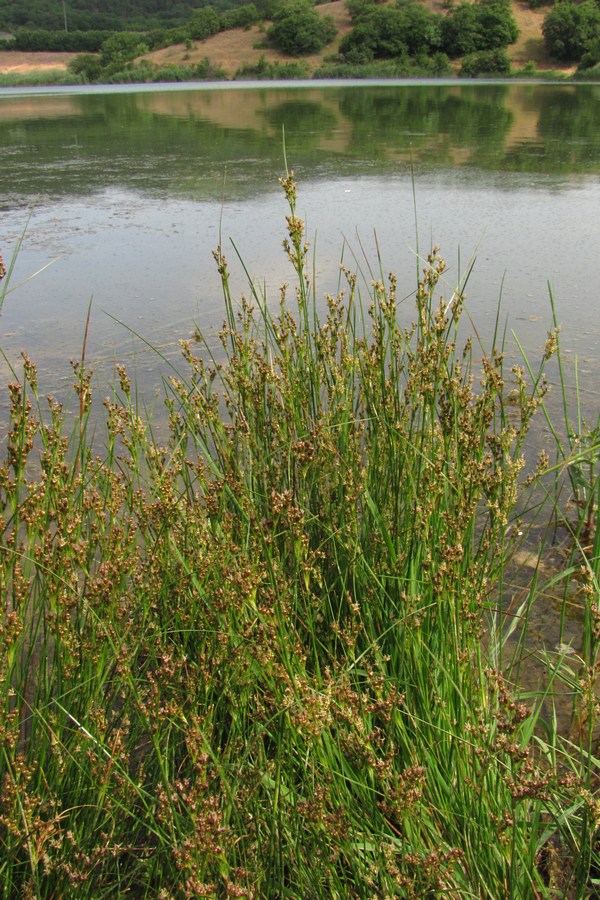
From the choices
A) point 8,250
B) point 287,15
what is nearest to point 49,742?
point 8,250

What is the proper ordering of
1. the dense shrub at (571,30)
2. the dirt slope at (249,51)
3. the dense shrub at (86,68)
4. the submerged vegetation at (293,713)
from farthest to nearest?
the dense shrub at (86,68)
the dirt slope at (249,51)
the dense shrub at (571,30)
the submerged vegetation at (293,713)

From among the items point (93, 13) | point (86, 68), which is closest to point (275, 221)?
point (86, 68)

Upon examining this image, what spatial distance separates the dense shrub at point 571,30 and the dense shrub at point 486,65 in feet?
8.30

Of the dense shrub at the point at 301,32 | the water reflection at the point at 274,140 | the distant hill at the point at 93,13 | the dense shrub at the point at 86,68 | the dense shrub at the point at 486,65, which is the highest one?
the distant hill at the point at 93,13

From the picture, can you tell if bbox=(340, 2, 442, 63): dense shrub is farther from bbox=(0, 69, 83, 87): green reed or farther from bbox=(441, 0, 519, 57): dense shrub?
bbox=(0, 69, 83, 87): green reed

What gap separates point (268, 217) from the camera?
21.5ft

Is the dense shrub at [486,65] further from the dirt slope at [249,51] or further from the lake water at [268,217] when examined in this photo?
the lake water at [268,217]

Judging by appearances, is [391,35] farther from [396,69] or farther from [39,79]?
[39,79]

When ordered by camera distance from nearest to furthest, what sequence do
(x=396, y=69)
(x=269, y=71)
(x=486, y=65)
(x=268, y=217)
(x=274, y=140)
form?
(x=268, y=217) < (x=274, y=140) < (x=486, y=65) < (x=396, y=69) < (x=269, y=71)

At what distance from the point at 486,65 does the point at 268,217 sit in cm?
3059

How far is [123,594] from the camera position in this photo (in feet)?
5.65

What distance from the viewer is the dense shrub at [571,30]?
105 ft

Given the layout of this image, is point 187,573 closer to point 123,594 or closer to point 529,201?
point 123,594

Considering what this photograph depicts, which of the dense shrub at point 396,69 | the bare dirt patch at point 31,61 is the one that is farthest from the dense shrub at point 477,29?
the bare dirt patch at point 31,61
